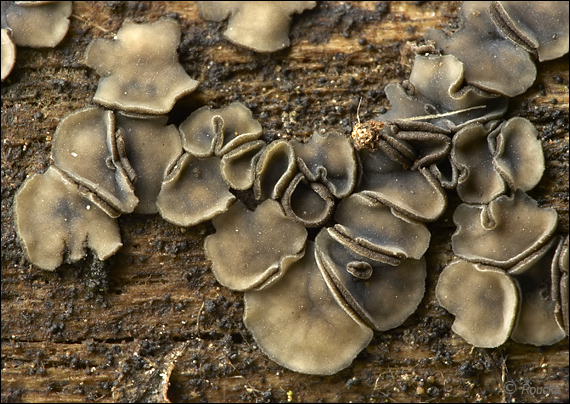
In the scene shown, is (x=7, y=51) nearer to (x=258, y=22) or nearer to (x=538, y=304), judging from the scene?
(x=258, y=22)

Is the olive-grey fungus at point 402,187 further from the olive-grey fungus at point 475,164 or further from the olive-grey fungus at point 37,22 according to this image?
the olive-grey fungus at point 37,22

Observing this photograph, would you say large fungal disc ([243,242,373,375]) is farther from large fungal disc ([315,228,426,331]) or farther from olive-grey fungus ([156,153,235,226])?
olive-grey fungus ([156,153,235,226])

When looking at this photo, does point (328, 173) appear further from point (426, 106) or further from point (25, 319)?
point (25, 319)

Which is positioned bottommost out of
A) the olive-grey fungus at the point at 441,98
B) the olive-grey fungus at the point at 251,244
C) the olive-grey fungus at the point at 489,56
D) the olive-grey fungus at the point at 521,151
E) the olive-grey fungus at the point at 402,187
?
the olive-grey fungus at the point at 251,244

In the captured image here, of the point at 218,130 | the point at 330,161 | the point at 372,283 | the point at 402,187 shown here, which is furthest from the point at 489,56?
the point at 218,130

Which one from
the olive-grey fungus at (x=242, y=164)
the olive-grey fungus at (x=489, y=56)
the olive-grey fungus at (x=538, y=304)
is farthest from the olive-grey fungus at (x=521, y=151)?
the olive-grey fungus at (x=242, y=164)

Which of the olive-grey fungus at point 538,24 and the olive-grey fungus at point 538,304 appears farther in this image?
the olive-grey fungus at point 538,24

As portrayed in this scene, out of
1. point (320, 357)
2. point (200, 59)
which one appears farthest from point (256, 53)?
point (320, 357)
